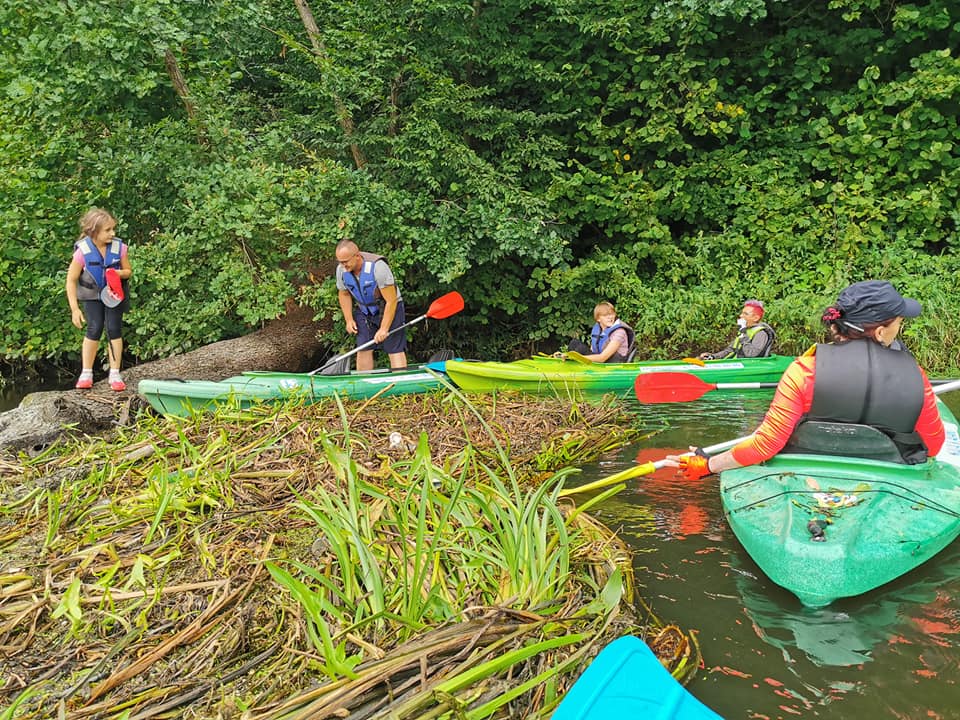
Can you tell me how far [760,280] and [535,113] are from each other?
11.2 ft

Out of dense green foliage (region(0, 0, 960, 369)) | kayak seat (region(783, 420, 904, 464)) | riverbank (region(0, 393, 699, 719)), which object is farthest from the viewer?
dense green foliage (region(0, 0, 960, 369))

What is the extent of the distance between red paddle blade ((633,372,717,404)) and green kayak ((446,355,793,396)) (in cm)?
4

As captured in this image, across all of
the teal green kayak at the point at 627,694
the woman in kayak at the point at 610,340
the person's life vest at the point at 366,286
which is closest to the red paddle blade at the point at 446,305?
the person's life vest at the point at 366,286

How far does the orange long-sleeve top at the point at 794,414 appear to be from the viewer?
9.77ft

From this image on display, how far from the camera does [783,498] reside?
2.91m

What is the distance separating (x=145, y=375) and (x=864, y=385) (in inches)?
216

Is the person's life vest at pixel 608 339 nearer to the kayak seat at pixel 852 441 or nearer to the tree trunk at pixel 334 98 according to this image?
the kayak seat at pixel 852 441

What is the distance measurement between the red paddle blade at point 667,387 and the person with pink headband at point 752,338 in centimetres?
62

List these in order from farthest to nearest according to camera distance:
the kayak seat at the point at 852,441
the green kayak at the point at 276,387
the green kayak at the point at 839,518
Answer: the green kayak at the point at 276,387
the kayak seat at the point at 852,441
the green kayak at the point at 839,518

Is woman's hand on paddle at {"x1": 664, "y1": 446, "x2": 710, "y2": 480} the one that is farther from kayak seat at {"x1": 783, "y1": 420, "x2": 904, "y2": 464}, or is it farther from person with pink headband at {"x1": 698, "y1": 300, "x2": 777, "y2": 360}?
person with pink headband at {"x1": 698, "y1": 300, "x2": 777, "y2": 360}

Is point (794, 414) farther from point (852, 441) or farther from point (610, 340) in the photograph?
point (610, 340)

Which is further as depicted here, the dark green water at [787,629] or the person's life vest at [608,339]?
the person's life vest at [608,339]

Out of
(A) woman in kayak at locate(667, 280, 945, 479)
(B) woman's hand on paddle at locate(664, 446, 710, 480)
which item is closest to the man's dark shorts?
(B) woman's hand on paddle at locate(664, 446, 710, 480)

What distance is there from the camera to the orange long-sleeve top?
2977 millimetres
